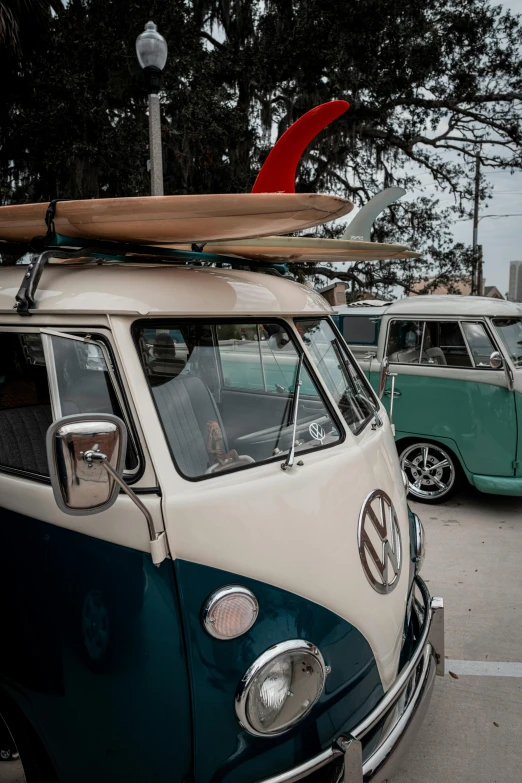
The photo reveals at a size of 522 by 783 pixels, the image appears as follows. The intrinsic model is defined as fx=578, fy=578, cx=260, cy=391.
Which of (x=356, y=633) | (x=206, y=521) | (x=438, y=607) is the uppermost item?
(x=206, y=521)

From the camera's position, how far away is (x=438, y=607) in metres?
2.47

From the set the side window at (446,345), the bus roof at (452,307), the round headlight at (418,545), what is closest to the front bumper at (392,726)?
the round headlight at (418,545)

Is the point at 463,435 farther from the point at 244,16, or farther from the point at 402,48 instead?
the point at 244,16

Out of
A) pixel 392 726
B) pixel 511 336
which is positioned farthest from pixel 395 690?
pixel 511 336

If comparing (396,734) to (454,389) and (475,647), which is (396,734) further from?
(454,389)

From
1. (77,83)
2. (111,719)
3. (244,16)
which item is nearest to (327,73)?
(244,16)

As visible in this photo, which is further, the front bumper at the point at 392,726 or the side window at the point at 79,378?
the side window at the point at 79,378

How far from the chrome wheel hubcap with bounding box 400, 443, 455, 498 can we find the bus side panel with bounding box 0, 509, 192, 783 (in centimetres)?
449

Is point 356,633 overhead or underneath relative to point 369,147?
underneath

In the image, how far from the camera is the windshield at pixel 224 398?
197 cm

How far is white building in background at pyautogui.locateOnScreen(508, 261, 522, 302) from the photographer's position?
27.0 metres

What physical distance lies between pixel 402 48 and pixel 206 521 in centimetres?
1235

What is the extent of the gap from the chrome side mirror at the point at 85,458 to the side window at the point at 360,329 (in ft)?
17.1

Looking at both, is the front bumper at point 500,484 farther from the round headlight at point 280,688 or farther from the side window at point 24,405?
the side window at point 24,405
